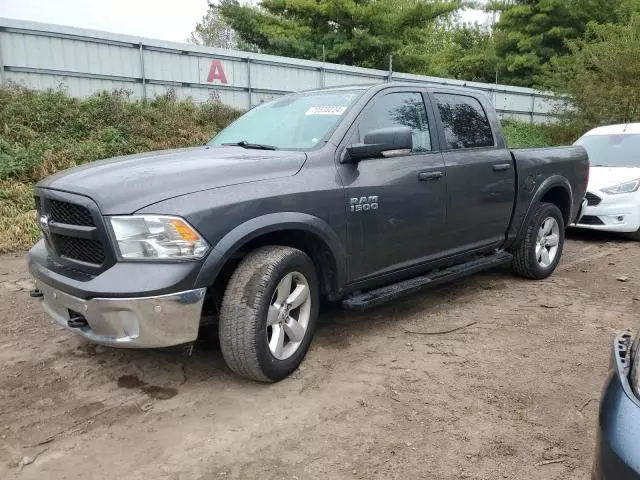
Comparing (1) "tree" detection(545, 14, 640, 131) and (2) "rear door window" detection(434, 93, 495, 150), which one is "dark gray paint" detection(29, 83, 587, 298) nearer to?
(2) "rear door window" detection(434, 93, 495, 150)

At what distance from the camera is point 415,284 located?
3900mm

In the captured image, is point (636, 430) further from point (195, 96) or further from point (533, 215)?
point (195, 96)

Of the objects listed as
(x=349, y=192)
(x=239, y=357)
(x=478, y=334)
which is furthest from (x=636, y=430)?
(x=478, y=334)

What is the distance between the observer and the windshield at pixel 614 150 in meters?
7.91

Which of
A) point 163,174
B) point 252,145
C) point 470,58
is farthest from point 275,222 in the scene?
point 470,58

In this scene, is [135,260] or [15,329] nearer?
[135,260]

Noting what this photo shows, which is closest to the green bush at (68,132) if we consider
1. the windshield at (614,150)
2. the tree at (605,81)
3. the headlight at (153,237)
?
the windshield at (614,150)

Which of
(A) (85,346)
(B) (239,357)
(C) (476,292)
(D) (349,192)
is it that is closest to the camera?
(B) (239,357)

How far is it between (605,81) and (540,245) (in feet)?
41.5

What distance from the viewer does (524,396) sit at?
3020 millimetres

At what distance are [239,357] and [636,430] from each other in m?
1.95

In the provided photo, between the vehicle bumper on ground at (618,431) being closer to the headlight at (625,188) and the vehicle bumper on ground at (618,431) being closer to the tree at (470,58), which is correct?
the headlight at (625,188)

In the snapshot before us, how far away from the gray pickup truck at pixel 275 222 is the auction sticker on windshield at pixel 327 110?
0.04 ft

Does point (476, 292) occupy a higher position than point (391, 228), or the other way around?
point (391, 228)
